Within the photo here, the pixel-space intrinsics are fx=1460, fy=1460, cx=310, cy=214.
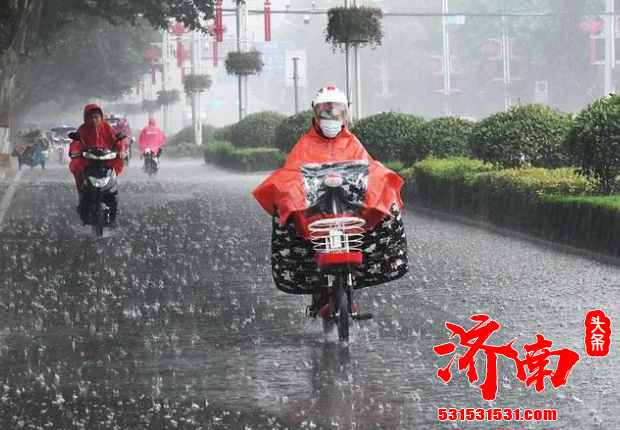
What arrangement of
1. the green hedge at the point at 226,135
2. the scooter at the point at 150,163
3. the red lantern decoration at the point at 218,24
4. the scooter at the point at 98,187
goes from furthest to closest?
the green hedge at the point at 226,135
the red lantern decoration at the point at 218,24
the scooter at the point at 150,163
the scooter at the point at 98,187

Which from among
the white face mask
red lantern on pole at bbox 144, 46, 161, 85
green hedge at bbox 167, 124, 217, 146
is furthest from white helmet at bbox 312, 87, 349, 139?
red lantern on pole at bbox 144, 46, 161, 85

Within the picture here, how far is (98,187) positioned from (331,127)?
9.65m

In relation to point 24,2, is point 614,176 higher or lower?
lower

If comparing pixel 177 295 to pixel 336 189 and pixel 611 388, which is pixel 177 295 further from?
pixel 611 388

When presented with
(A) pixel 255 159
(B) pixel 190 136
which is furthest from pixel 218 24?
(B) pixel 190 136

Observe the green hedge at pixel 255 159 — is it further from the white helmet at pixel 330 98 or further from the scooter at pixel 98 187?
the white helmet at pixel 330 98

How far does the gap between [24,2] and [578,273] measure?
21.0m

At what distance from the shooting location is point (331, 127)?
10094mm

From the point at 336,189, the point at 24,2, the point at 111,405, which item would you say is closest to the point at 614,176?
the point at 336,189

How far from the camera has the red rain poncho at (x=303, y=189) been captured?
980cm

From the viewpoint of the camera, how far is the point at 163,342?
33.2 feet

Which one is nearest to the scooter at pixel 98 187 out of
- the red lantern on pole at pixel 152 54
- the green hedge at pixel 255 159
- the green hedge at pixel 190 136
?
the green hedge at pixel 255 159

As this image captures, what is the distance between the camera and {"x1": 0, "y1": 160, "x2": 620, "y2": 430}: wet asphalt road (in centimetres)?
768

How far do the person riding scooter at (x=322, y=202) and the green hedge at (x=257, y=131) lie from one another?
39402 mm
